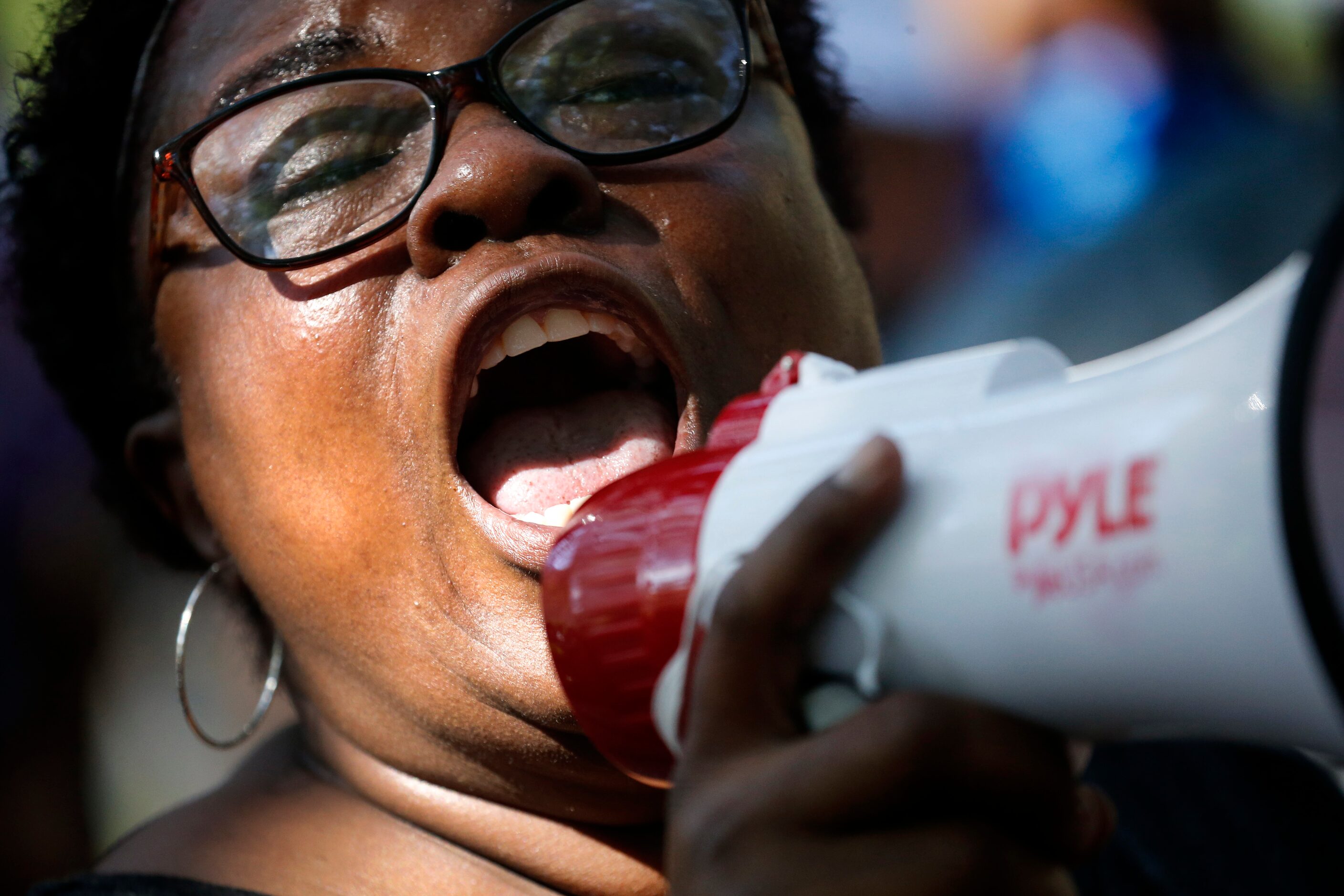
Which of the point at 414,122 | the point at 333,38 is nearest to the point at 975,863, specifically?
the point at 414,122

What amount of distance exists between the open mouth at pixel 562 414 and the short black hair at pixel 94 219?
0.48 metres

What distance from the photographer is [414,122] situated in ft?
4.39

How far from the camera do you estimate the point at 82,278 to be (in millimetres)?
1793

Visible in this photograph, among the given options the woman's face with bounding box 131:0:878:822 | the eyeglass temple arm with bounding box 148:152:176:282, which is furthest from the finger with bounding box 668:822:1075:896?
the eyeglass temple arm with bounding box 148:152:176:282

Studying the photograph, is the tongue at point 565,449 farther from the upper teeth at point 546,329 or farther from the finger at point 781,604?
the finger at point 781,604

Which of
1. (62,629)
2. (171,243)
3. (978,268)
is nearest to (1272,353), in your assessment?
(171,243)

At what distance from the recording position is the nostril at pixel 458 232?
1250mm

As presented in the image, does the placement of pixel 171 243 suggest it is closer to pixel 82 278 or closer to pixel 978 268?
pixel 82 278

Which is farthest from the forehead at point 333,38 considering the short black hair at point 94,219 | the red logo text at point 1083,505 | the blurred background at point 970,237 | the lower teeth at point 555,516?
the blurred background at point 970,237

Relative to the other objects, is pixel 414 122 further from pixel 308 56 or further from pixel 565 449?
pixel 565 449

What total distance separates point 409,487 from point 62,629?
1784 millimetres

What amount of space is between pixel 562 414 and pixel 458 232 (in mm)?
232

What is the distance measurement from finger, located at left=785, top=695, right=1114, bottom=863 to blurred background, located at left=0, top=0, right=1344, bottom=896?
1900 mm

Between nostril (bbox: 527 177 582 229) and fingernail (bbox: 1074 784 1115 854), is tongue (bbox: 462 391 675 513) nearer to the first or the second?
nostril (bbox: 527 177 582 229)
